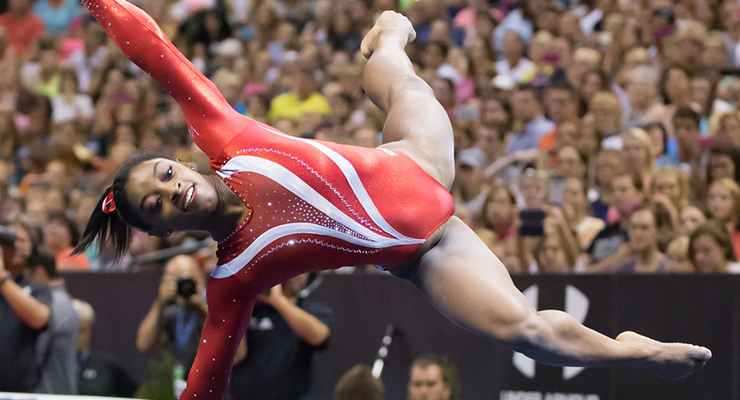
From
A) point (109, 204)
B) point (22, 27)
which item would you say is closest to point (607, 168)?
point (109, 204)

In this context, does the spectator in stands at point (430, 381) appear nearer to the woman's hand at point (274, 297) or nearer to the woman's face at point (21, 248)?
the woman's hand at point (274, 297)

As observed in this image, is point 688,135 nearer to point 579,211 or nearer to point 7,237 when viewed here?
point 579,211

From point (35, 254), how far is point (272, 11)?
18.2 feet

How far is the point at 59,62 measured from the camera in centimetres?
1152

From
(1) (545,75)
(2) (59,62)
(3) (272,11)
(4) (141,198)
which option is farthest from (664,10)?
(2) (59,62)

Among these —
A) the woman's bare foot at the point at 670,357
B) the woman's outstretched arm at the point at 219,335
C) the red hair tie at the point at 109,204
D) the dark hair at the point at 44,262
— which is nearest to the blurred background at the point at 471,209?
the dark hair at the point at 44,262

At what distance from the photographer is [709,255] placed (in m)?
5.37

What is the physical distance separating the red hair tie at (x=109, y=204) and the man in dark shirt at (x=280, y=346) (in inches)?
77.2

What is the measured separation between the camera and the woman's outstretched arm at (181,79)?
373cm

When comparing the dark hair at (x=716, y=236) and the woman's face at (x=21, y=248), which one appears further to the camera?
the woman's face at (x=21, y=248)

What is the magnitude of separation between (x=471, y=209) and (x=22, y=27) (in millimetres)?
7214

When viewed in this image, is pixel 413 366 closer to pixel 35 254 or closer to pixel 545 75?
pixel 35 254

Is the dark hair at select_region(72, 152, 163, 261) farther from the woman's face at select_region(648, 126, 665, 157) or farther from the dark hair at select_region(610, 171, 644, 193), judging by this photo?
the woman's face at select_region(648, 126, 665, 157)

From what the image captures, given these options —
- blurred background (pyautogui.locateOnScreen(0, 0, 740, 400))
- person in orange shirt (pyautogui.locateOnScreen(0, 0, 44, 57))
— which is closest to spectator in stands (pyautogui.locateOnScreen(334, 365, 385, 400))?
blurred background (pyautogui.locateOnScreen(0, 0, 740, 400))
